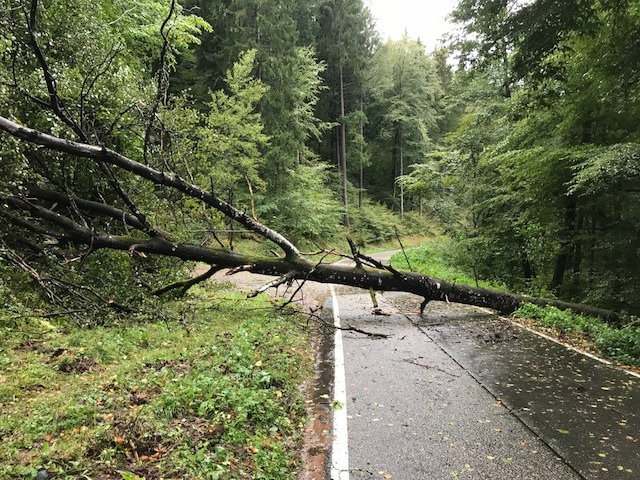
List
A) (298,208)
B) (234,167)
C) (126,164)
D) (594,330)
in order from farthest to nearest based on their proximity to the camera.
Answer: (298,208), (234,167), (594,330), (126,164)

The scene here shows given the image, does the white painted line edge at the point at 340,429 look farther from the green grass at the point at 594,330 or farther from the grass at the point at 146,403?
the green grass at the point at 594,330

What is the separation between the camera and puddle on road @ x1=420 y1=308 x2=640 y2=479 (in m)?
3.77

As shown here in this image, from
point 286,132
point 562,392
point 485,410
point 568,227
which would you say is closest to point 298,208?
point 286,132

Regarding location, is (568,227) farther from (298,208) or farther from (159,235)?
(298,208)

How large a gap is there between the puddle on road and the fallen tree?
4.83ft

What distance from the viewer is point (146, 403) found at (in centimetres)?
405

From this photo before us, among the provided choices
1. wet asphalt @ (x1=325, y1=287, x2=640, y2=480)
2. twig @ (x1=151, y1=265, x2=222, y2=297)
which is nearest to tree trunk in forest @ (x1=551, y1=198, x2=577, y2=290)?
wet asphalt @ (x1=325, y1=287, x2=640, y2=480)

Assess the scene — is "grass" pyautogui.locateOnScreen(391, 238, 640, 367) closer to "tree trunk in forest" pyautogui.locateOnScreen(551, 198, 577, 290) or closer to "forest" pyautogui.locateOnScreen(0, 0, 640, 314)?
"forest" pyautogui.locateOnScreen(0, 0, 640, 314)

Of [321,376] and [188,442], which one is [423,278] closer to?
[321,376]

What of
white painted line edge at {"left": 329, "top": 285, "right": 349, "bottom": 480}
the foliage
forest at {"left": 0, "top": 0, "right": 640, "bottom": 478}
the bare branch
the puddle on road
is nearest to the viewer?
white painted line edge at {"left": 329, "top": 285, "right": 349, "bottom": 480}

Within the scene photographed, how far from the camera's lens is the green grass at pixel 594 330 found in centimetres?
677

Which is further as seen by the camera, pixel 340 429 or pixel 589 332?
pixel 589 332

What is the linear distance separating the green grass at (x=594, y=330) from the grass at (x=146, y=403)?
5187 millimetres

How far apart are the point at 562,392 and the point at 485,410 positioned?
1.31 m
